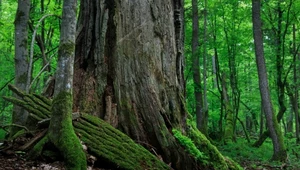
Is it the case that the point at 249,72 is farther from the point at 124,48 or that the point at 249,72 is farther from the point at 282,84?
the point at 124,48

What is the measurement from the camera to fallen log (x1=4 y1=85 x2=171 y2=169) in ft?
14.4

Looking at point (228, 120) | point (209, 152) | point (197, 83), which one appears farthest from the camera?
point (228, 120)

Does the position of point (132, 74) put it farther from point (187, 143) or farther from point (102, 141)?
point (187, 143)

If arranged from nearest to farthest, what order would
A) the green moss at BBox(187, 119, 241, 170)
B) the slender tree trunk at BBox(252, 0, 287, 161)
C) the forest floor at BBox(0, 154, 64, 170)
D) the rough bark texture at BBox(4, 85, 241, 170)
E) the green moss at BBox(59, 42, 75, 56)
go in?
1. the forest floor at BBox(0, 154, 64, 170)
2. the green moss at BBox(59, 42, 75, 56)
3. the rough bark texture at BBox(4, 85, 241, 170)
4. the green moss at BBox(187, 119, 241, 170)
5. the slender tree trunk at BBox(252, 0, 287, 161)

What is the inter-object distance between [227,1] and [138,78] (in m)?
12.6

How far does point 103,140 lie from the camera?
4547mm

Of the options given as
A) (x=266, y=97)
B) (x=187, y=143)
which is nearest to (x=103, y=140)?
(x=187, y=143)

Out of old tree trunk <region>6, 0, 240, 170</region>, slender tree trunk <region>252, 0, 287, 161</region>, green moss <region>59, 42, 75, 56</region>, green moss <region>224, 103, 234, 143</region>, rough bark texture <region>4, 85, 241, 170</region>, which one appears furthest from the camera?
green moss <region>224, 103, 234, 143</region>

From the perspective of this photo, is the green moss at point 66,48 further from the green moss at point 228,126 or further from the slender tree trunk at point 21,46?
the green moss at point 228,126

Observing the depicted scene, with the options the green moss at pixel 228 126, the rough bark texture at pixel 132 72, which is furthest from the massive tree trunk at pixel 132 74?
the green moss at pixel 228 126

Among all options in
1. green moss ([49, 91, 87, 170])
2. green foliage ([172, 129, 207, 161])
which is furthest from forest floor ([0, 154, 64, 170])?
green foliage ([172, 129, 207, 161])

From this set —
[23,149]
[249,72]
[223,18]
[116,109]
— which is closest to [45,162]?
[23,149]

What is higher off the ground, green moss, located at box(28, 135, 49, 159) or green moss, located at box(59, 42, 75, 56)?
green moss, located at box(59, 42, 75, 56)

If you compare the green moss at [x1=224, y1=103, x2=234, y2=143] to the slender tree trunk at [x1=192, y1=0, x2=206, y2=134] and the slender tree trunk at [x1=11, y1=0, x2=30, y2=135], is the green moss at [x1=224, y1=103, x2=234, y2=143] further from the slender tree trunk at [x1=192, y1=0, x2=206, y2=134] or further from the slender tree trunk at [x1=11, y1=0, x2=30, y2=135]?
the slender tree trunk at [x1=11, y1=0, x2=30, y2=135]
